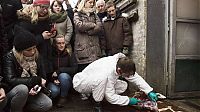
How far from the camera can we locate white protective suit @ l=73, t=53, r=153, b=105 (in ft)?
13.2

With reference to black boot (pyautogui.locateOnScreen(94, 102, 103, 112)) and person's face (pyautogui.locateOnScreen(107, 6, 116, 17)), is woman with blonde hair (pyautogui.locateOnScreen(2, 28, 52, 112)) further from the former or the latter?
person's face (pyautogui.locateOnScreen(107, 6, 116, 17))

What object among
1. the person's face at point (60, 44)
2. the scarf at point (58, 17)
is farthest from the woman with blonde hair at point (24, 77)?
the scarf at point (58, 17)

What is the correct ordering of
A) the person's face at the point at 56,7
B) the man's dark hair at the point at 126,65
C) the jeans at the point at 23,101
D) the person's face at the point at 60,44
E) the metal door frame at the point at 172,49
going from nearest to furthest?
1. the jeans at the point at 23,101
2. the man's dark hair at the point at 126,65
3. the person's face at the point at 60,44
4. the person's face at the point at 56,7
5. the metal door frame at the point at 172,49

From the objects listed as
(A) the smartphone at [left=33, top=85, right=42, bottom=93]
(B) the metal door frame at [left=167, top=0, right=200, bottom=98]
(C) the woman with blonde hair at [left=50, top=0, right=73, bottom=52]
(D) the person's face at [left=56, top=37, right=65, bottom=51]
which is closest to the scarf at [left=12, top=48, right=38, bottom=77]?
Result: (A) the smartphone at [left=33, top=85, right=42, bottom=93]

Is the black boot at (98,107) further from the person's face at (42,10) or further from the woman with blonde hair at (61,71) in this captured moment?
the person's face at (42,10)

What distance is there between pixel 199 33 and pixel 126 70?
2.45m

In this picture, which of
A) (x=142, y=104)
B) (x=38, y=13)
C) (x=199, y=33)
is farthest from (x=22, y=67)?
(x=199, y=33)

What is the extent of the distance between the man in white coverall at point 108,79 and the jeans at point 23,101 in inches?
28.4

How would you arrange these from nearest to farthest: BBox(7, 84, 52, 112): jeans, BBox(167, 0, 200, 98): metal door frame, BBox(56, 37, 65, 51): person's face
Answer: BBox(7, 84, 52, 112): jeans → BBox(56, 37, 65, 51): person's face → BBox(167, 0, 200, 98): metal door frame

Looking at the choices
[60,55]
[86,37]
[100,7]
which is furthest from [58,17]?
[100,7]

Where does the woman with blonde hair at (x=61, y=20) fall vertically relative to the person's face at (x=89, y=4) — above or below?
below

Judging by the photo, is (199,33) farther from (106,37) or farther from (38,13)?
(38,13)

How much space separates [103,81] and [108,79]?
91 mm

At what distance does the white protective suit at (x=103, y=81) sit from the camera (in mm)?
4035
